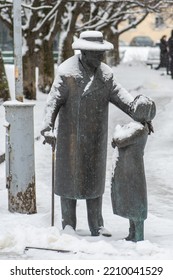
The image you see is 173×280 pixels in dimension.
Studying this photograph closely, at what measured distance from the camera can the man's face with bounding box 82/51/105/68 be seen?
6762mm

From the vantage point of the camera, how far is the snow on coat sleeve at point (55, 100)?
6.84m

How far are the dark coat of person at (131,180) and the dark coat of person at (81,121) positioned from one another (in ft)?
1.07

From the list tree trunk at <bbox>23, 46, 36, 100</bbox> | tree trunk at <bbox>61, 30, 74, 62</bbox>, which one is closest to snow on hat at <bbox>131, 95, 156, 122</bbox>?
tree trunk at <bbox>23, 46, 36, 100</bbox>

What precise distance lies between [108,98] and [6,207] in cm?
239

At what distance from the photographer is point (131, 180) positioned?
6676 mm

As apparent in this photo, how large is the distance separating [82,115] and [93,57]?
1.76ft

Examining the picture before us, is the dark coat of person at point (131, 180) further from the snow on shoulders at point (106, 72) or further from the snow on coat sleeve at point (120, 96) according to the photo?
the snow on shoulders at point (106, 72)

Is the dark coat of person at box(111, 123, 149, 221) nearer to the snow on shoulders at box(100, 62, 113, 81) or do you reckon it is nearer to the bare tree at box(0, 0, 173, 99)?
the snow on shoulders at box(100, 62, 113, 81)

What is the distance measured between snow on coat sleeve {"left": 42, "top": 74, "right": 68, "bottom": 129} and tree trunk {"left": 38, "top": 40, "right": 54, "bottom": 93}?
1709 cm

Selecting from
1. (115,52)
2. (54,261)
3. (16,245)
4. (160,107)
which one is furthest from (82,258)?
(115,52)

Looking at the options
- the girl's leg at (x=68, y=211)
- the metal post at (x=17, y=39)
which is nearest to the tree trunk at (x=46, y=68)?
the metal post at (x=17, y=39)

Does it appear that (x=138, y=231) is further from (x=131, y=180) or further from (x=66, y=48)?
(x=66, y=48)

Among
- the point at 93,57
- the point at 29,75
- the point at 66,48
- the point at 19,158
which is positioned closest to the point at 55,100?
the point at 93,57

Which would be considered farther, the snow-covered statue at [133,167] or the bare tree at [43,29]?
the bare tree at [43,29]
